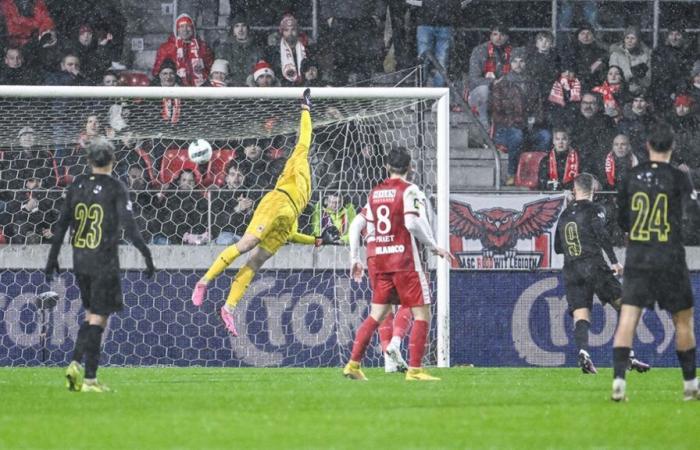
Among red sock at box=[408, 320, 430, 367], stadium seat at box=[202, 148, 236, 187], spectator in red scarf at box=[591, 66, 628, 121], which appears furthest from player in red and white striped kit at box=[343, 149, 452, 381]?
spectator in red scarf at box=[591, 66, 628, 121]

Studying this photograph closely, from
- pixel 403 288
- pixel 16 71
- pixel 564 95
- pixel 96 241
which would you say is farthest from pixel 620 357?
pixel 16 71

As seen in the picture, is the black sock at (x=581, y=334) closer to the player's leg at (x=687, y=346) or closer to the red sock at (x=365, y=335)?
the red sock at (x=365, y=335)

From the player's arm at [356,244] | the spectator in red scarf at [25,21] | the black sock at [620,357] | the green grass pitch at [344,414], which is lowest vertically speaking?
the green grass pitch at [344,414]

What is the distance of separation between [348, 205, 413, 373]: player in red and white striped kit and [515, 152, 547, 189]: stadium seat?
576 centimetres

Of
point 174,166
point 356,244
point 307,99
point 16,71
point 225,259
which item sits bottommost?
point 225,259

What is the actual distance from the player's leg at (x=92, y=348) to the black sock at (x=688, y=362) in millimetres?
4129

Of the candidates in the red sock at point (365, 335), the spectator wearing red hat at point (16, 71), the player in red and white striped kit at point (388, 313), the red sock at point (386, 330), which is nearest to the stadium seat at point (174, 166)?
the spectator wearing red hat at point (16, 71)

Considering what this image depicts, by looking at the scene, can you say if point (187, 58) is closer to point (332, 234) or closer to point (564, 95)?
point (332, 234)

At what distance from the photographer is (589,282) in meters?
14.1

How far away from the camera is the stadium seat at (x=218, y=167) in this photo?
17000 millimetres

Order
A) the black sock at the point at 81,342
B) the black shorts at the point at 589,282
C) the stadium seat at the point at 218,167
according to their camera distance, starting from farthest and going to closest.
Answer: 1. the stadium seat at the point at 218,167
2. the black shorts at the point at 589,282
3. the black sock at the point at 81,342

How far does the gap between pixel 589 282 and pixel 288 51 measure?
7132mm

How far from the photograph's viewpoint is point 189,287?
1633 cm

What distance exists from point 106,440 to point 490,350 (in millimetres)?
9516
